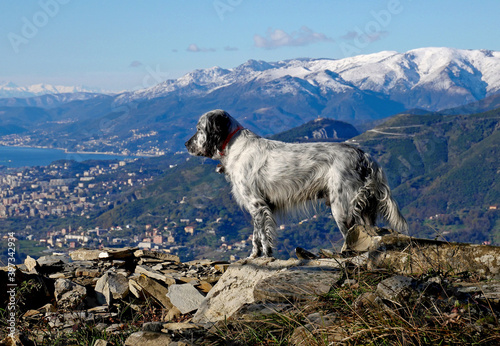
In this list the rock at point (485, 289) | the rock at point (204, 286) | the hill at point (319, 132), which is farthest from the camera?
the hill at point (319, 132)

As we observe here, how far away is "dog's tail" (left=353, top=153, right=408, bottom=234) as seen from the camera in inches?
287

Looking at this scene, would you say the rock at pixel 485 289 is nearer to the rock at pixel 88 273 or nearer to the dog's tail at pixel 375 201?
the dog's tail at pixel 375 201

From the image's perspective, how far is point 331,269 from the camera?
5.64 meters

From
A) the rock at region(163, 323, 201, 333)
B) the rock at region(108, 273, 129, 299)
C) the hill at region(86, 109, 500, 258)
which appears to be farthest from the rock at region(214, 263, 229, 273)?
the hill at region(86, 109, 500, 258)

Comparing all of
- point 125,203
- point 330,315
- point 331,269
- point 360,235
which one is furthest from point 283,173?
point 125,203

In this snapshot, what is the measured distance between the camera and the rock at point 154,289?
653 centimetres

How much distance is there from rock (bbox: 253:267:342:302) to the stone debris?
0.01 meters

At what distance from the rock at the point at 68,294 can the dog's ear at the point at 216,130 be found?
9.49 feet

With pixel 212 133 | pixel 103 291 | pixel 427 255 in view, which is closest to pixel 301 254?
pixel 427 255

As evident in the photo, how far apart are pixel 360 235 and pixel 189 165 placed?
152718 millimetres

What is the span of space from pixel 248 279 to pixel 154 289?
1.44 meters

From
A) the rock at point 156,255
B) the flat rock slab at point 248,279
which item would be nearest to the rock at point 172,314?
A: the flat rock slab at point 248,279

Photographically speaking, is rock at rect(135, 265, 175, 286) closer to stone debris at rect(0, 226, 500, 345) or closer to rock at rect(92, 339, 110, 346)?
stone debris at rect(0, 226, 500, 345)

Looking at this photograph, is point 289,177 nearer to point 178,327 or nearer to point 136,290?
point 136,290
